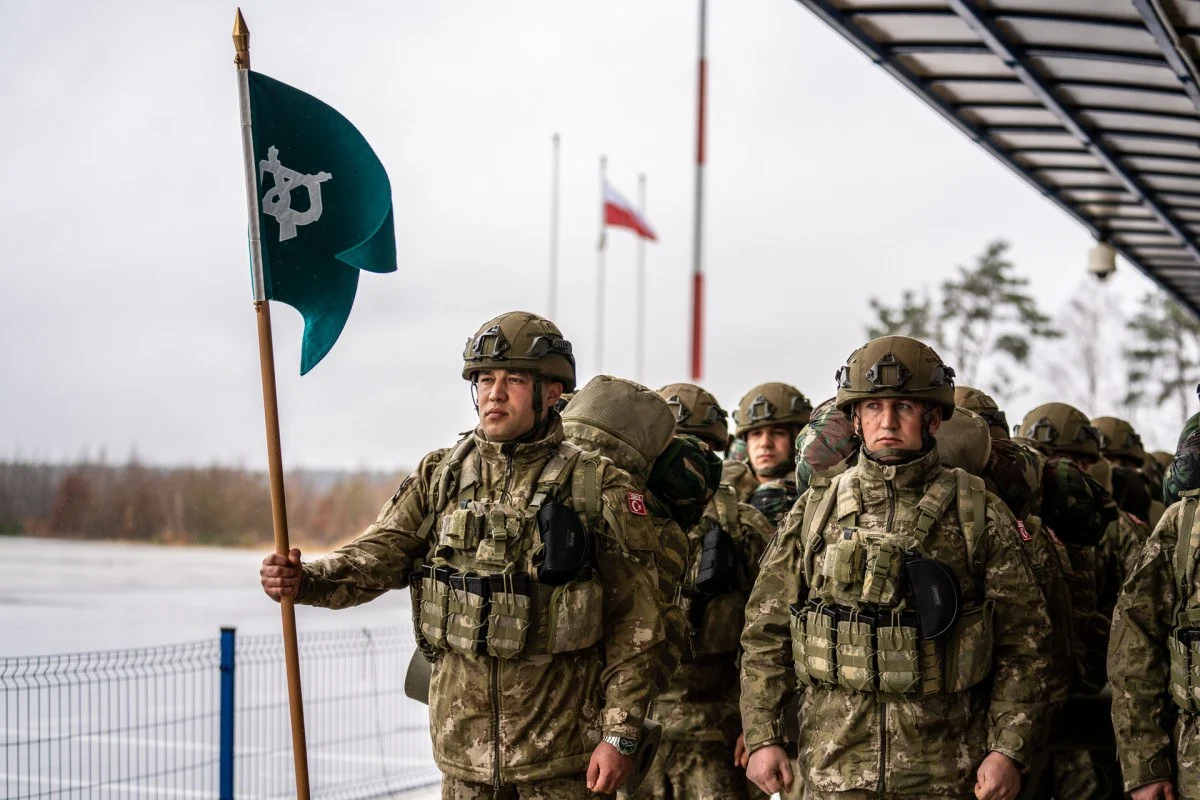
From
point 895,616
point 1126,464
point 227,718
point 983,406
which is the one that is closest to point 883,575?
point 895,616

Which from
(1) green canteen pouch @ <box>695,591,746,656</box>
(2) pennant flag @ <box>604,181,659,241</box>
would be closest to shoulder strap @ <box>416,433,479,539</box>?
(1) green canteen pouch @ <box>695,591,746,656</box>

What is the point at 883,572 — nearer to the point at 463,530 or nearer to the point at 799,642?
the point at 799,642

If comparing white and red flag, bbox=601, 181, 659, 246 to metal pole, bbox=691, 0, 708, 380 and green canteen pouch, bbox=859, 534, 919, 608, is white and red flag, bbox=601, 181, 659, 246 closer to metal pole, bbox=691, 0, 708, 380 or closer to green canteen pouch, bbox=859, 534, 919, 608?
metal pole, bbox=691, 0, 708, 380

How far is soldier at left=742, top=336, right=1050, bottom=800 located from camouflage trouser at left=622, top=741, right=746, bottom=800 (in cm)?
161

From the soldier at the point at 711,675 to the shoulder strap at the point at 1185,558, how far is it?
6.97 ft

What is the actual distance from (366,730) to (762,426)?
7772 millimetres

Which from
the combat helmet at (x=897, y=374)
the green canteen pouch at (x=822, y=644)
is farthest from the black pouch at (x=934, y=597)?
the combat helmet at (x=897, y=374)

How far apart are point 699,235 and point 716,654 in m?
9.97

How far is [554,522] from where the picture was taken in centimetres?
465

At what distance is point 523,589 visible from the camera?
184 inches

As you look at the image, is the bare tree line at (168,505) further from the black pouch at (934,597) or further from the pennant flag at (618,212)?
the black pouch at (934,597)

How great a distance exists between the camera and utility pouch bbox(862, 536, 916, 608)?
15.3ft

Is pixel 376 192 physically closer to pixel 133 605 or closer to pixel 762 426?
pixel 762 426

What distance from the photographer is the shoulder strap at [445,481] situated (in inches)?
196
